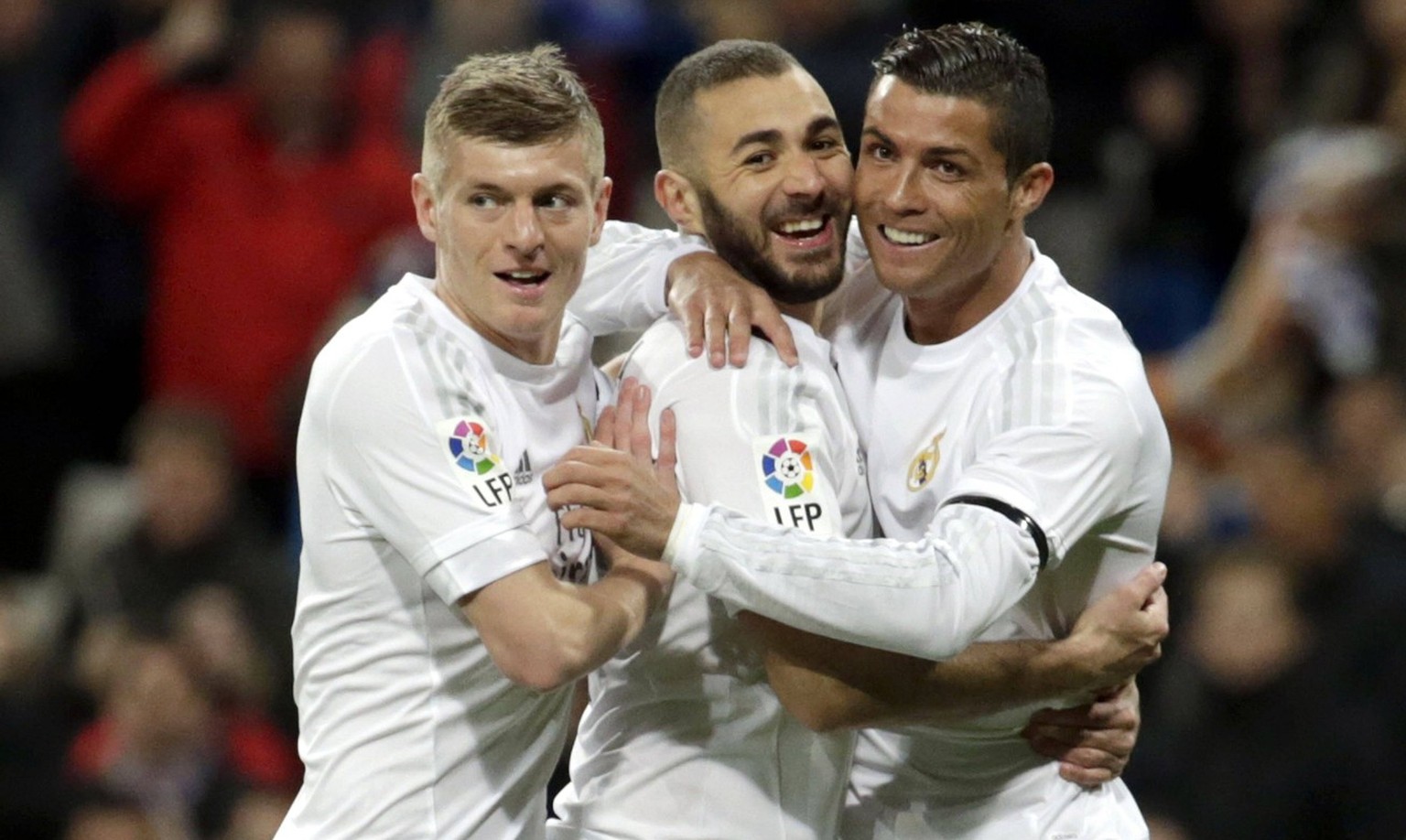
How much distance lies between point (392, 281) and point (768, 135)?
13.3 ft

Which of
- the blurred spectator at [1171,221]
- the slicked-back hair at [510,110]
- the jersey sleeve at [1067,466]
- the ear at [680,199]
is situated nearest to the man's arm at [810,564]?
the jersey sleeve at [1067,466]

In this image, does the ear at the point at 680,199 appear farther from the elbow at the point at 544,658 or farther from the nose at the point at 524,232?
the elbow at the point at 544,658

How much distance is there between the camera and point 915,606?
413cm

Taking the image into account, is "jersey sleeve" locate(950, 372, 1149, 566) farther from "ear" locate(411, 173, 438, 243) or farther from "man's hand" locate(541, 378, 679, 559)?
"ear" locate(411, 173, 438, 243)

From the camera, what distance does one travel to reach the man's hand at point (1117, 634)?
4.58 m

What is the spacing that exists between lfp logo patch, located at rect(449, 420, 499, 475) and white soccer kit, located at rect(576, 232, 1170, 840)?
0.37m

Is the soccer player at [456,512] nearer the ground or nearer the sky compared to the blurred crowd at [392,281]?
nearer the sky

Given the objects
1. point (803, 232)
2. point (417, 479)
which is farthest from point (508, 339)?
point (803, 232)

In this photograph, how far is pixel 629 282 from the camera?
199 inches

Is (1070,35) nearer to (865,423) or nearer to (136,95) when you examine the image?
(136,95)

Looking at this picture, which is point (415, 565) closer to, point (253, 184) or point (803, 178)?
point (803, 178)

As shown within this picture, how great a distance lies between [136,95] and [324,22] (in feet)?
2.67

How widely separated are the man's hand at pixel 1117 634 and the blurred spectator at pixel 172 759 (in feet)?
13.0

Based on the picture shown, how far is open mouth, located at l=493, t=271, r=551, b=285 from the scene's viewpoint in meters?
4.30
